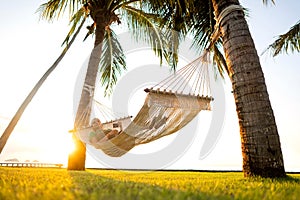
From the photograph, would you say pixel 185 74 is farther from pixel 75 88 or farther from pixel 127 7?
pixel 127 7

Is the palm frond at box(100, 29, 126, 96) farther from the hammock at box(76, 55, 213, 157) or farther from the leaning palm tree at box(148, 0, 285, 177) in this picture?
the leaning palm tree at box(148, 0, 285, 177)

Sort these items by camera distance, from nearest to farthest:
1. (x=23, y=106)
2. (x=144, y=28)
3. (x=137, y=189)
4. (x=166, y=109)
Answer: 1. (x=137, y=189)
2. (x=166, y=109)
3. (x=23, y=106)
4. (x=144, y=28)

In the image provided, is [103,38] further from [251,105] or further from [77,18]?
[251,105]

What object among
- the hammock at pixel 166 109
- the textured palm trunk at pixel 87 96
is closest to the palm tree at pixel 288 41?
the hammock at pixel 166 109

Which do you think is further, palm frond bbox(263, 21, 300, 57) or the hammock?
palm frond bbox(263, 21, 300, 57)

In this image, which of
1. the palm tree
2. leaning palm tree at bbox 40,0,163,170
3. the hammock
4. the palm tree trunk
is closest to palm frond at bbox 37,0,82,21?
leaning palm tree at bbox 40,0,163,170

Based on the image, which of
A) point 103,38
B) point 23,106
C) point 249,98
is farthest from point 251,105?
point 103,38

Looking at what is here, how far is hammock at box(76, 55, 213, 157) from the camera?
134 inches

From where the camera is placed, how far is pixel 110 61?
6918 mm

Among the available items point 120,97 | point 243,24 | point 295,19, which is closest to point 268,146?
point 243,24

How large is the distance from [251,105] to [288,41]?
3565 mm

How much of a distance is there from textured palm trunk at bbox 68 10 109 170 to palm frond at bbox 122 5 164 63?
1.12m

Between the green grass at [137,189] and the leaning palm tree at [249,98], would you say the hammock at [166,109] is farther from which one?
the green grass at [137,189]

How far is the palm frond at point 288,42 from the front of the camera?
16.7ft
